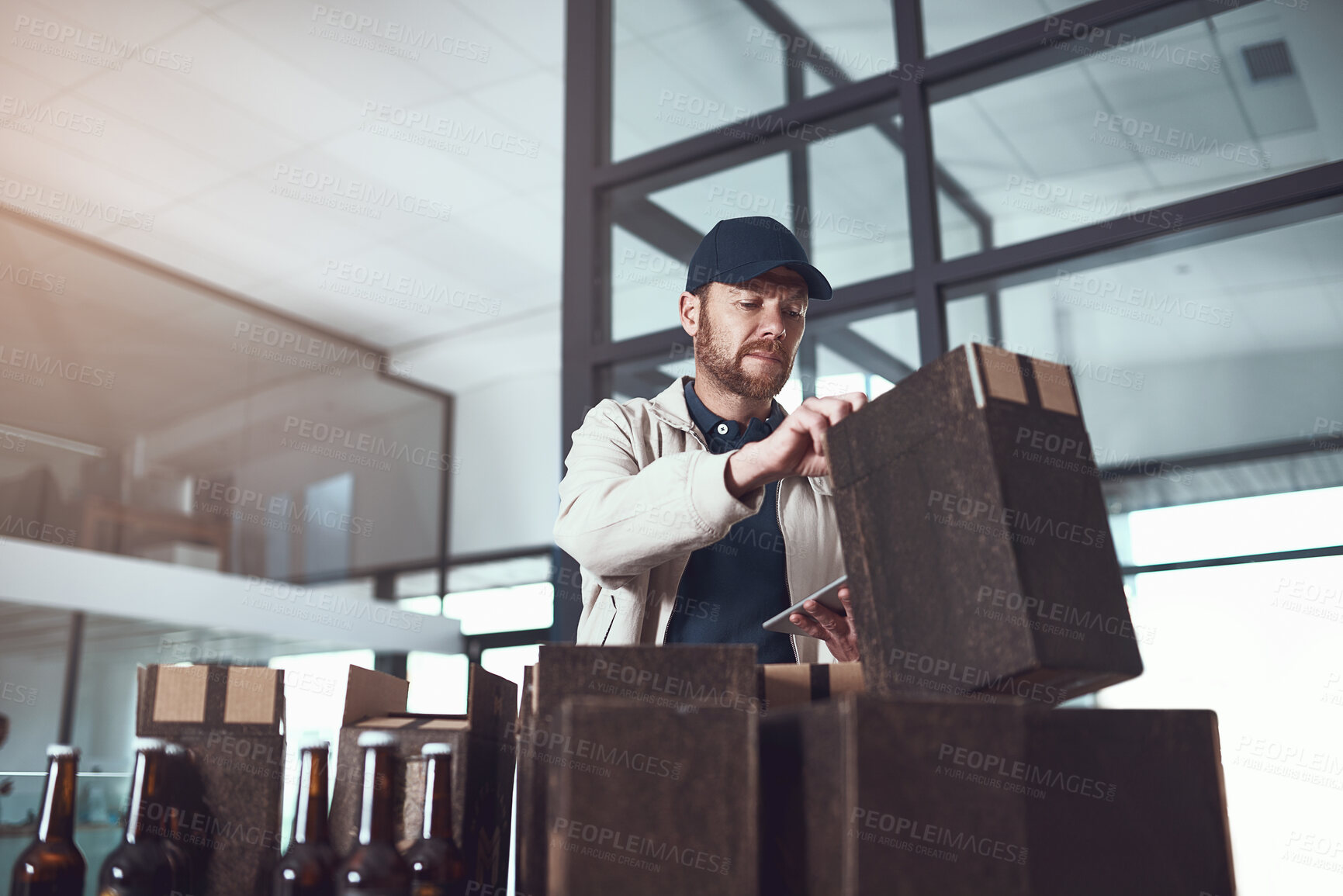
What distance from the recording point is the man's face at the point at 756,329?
158 centimetres

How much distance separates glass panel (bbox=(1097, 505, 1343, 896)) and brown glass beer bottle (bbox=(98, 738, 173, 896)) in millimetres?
2907

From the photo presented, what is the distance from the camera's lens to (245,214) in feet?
15.2

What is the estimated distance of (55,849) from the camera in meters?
0.87

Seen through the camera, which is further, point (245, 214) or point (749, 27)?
point (245, 214)

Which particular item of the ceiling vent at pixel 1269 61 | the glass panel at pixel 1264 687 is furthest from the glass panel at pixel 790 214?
the glass panel at pixel 1264 687

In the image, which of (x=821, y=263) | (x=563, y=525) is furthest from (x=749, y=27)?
(x=563, y=525)

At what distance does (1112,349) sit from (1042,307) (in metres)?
0.72

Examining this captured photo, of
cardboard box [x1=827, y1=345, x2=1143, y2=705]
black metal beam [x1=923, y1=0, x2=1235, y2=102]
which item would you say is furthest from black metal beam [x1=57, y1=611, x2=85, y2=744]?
cardboard box [x1=827, y1=345, x2=1143, y2=705]

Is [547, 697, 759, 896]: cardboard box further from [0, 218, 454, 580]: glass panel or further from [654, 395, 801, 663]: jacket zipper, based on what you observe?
[0, 218, 454, 580]: glass panel

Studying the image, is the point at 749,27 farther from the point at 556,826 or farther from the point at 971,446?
the point at 556,826

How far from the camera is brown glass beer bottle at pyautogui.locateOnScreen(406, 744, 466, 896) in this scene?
83cm

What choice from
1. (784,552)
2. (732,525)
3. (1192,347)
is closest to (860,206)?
(784,552)

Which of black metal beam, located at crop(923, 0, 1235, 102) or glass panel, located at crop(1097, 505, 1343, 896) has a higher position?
black metal beam, located at crop(923, 0, 1235, 102)

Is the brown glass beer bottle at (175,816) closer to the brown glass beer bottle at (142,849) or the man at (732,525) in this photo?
the brown glass beer bottle at (142,849)
